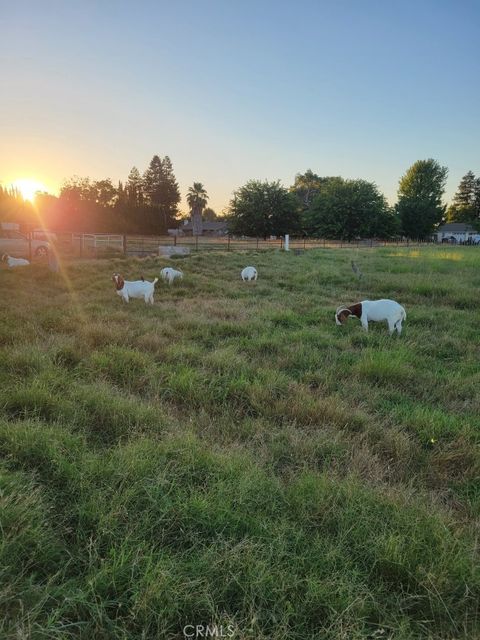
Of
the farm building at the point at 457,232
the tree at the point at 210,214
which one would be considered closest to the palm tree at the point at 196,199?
the tree at the point at 210,214

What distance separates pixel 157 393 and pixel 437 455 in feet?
8.39

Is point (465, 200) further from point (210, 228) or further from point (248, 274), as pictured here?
point (248, 274)

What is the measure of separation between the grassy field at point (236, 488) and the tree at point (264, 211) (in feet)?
166

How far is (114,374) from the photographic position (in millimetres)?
4414

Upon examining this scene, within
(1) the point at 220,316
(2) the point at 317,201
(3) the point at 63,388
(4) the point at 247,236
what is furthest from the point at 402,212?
(3) the point at 63,388

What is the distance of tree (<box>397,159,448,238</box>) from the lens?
207ft

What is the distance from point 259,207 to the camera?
2124 inches

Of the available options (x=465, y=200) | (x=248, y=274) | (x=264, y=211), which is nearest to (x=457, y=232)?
(x=465, y=200)

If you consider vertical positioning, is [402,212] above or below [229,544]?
above

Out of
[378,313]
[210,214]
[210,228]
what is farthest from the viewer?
[210,214]

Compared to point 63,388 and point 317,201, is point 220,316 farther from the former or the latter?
point 317,201

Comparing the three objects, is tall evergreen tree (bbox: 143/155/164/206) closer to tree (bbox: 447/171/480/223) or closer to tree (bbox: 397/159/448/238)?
tree (bbox: 397/159/448/238)

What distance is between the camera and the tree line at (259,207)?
170 ft

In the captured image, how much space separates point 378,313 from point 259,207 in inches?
1963
